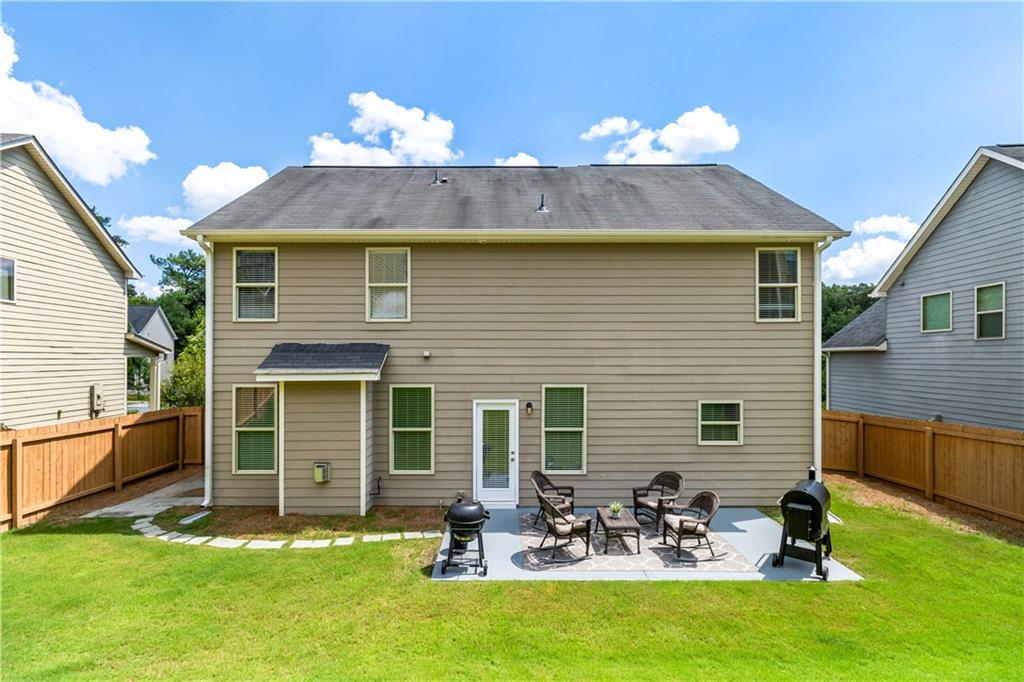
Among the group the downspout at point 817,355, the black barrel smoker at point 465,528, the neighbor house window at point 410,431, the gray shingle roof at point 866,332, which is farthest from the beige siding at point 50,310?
the gray shingle roof at point 866,332

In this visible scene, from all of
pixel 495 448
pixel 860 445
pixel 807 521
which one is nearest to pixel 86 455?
pixel 495 448

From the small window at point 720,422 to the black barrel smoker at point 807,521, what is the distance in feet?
7.63

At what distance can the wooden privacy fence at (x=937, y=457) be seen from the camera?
7.30 meters

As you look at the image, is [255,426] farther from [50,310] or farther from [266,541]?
[50,310]

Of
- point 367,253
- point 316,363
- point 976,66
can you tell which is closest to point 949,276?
point 976,66

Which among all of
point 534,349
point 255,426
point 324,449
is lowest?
point 324,449

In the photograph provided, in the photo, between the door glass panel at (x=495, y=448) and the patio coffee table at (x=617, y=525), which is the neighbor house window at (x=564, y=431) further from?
the patio coffee table at (x=617, y=525)

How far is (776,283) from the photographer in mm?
8297

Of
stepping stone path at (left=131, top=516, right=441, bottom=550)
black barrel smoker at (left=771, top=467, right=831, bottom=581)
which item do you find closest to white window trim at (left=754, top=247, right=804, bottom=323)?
black barrel smoker at (left=771, top=467, right=831, bottom=581)

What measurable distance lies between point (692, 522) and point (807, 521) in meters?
1.43

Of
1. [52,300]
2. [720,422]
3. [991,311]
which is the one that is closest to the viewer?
[720,422]

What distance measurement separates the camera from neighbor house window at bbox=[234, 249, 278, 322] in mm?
8188

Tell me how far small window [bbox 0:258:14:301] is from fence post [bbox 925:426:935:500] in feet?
63.3

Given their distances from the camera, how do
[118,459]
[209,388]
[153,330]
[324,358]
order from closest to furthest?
1. [324,358]
2. [209,388]
3. [118,459]
4. [153,330]
